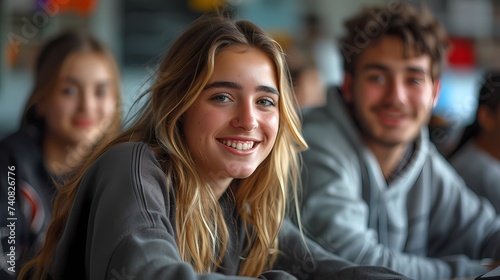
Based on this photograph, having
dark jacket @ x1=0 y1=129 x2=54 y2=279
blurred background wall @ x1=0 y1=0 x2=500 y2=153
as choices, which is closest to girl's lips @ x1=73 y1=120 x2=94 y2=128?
dark jacket @ x1=0 y1=129 x2=54 y2=279

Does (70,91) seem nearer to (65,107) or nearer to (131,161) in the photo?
(65,107)

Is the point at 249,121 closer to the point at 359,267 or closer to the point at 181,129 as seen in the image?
the point at 181,129

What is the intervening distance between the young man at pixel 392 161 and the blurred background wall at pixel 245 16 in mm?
1759

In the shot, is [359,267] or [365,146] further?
[365,146]

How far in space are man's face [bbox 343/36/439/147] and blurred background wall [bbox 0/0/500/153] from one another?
5.91ft

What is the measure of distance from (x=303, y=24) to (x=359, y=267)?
10.5 ft

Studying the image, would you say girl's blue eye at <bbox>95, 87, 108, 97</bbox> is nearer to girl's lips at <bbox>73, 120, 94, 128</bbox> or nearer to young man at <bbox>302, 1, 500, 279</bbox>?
girl's lips at <bbox>73, 120, 94, 128</bbox>

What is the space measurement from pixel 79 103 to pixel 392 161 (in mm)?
617

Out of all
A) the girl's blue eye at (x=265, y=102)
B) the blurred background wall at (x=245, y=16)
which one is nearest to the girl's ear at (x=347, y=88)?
the girl's blue eye at (x=265, y=102)

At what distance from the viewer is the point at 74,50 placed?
1396mm

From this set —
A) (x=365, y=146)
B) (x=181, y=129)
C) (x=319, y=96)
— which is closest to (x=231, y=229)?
(x=181, y=129)

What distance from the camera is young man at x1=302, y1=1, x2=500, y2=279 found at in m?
1.06

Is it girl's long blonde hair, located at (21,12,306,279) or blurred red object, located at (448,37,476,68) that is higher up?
blurred red object, located at (448,37,476,68)

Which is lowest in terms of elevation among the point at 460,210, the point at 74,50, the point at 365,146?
the point at 460,210
